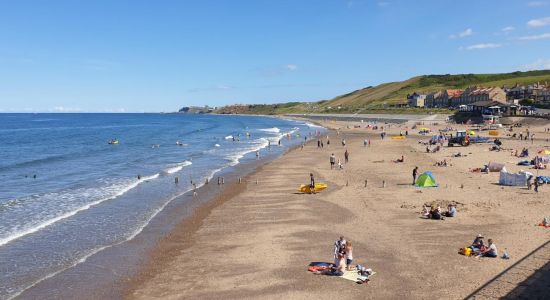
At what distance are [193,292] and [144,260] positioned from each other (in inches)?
178

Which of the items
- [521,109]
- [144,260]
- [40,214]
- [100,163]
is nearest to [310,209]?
[144,260]

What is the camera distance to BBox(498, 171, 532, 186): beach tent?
28953 millimetres

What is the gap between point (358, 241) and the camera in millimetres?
19391

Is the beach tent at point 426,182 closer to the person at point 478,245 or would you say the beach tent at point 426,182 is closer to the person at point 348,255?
the person at point 478,245

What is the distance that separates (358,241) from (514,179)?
50.8ft

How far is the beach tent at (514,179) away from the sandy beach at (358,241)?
1.88 ft

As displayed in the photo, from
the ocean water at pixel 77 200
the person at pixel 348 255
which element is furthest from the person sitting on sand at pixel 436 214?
the ocean water at pixel 77 200

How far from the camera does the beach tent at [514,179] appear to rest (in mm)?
28953

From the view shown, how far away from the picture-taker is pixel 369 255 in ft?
57.8

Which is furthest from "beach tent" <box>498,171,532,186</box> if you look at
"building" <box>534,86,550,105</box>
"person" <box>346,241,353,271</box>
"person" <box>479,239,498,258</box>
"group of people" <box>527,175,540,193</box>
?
"building" <box>534,86,550,105</box>

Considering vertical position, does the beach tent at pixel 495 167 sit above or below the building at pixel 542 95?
below

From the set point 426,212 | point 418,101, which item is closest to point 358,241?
point 426,212

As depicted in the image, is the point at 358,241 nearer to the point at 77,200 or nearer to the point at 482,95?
the point at 77,200

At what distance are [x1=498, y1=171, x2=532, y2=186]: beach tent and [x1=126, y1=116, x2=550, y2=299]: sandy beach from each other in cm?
57
